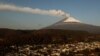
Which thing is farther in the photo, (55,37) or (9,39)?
(55,37)

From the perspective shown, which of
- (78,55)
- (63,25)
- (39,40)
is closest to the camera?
(78,55)

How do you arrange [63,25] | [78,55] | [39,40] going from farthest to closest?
[63,25]
[39,40]
[78,55]

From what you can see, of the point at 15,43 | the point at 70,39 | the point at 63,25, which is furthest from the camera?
the point at 63,25

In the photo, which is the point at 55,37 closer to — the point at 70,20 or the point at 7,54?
the point at 7,54

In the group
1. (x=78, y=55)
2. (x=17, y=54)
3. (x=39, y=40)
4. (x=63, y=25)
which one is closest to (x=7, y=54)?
(x=17, y=54)

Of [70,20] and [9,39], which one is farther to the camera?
[70,20]

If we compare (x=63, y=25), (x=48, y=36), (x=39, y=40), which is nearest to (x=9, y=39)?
(x=39, y=40)

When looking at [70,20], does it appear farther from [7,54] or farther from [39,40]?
[7,54]

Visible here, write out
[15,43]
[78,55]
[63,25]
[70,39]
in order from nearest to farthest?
[78,55] → [15,43] → [70,39] → [63,25]

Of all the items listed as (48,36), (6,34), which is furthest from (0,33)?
(48,36)
